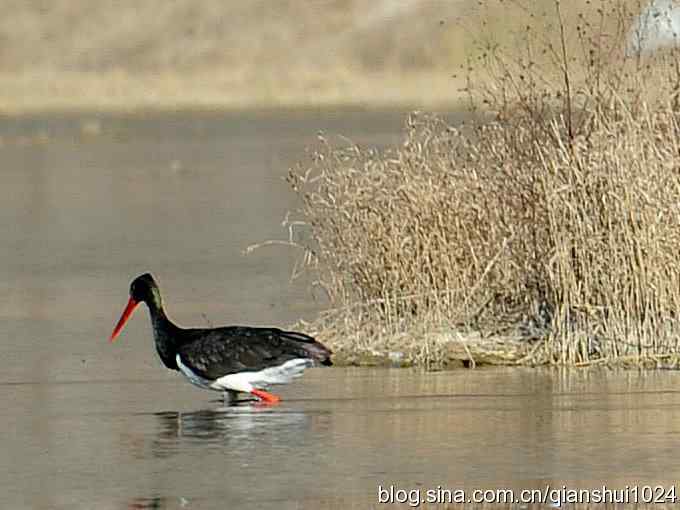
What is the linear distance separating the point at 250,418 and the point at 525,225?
3.01 meters

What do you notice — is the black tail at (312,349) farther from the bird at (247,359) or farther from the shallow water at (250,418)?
the shallow water at (250,418)

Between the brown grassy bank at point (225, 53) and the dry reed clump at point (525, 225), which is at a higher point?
the brown grassy bank at point (225, 53)

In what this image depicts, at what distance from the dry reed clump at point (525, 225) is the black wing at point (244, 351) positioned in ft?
6.23

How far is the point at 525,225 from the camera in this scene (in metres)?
13.8

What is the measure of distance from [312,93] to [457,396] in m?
60.4

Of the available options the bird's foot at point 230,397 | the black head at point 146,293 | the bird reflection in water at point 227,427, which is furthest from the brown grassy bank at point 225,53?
the bird reflection in water at point 227,427

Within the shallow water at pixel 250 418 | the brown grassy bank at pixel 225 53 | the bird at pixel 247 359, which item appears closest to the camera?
the shallow water at pixel 250 418

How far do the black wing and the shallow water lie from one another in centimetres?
25

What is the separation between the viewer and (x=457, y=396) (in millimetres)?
12219

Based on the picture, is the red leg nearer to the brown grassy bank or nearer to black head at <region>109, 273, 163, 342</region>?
black head at <region>109, 273, 163, 342</region>

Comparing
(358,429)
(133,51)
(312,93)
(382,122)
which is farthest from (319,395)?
(133,51)

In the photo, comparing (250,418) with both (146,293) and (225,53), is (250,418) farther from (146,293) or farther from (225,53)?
(225,53)

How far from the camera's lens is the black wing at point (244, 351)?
11.8m

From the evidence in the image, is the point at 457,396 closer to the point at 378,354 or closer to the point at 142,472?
the point at 378,354
